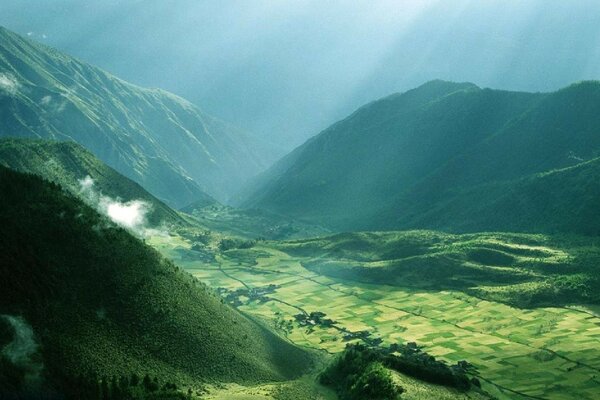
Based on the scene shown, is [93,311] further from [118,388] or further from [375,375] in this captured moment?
[375,375]

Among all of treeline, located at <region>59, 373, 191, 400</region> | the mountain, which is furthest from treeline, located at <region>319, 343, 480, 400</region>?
treeline, located at <region>59, 373, 191, 400</region>

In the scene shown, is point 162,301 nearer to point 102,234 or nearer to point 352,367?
point 102,234

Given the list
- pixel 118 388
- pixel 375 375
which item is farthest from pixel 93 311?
pixel 375 375

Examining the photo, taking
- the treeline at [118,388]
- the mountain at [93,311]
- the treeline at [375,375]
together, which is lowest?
the treeline at [375,375]

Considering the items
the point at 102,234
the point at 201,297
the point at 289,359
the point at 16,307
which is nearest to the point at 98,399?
the point at 16,307

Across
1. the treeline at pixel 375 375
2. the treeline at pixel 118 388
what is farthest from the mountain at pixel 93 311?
the treeline at pixel 375 375

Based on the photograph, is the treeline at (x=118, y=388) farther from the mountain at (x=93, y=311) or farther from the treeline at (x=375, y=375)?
the treeline at (x=375, y=375)

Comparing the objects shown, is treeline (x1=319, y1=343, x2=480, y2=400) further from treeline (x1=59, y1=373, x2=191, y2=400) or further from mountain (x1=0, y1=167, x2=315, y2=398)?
treeline (x1=59, y1=373, x2=191, y2=400)
